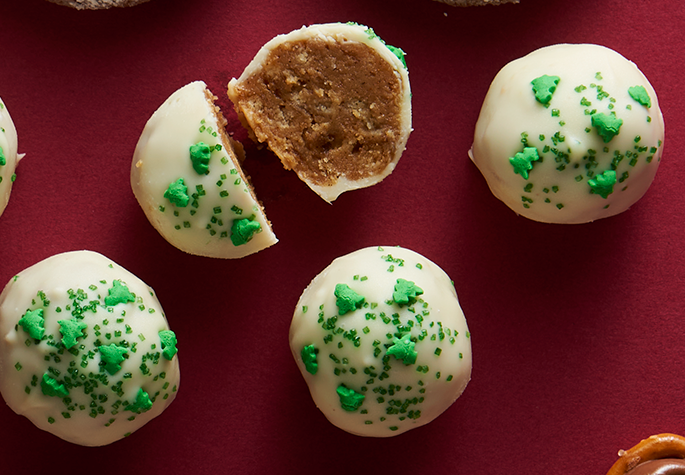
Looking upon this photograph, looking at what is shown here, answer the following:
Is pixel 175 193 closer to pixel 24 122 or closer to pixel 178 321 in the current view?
pixel 178 321

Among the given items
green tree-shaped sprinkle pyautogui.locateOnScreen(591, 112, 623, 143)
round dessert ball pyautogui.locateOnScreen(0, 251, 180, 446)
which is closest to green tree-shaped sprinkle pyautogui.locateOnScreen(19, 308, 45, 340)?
round dessert ball pyautogui.locateOnScreen(0, 251, 180, 446)

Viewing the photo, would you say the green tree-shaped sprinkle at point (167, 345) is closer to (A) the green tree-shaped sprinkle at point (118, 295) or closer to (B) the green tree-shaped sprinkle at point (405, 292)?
(A) the green tree-shaped sprinkle at point (118, 295)

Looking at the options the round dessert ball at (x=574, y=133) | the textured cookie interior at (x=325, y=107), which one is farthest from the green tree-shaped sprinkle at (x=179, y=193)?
the round dessert ball at (x=574, y=133)

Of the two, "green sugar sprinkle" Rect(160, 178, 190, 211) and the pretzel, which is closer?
"green sugar sprinkle" Rect(160, 178, 190, 211)

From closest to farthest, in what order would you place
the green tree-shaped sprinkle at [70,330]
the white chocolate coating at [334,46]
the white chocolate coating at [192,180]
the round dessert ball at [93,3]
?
the green tree-shaped sprinkle at [70,330], the white chocolate coating at [192,180], the white chocolate coating at [334,46], the round dessert ball at [93,3]

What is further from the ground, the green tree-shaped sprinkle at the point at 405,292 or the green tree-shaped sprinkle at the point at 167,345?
the green tree-shaped sprinkle at the point at 405,292

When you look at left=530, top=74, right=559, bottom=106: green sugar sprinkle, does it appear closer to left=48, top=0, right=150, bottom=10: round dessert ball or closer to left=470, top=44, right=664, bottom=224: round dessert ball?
left=470, top=44, right=664, bottom=224: round dessert ball

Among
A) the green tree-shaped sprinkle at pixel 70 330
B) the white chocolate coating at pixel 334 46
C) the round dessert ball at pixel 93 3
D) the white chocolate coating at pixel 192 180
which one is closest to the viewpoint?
the green tree-shaped sprinkle at pixel 70 330
